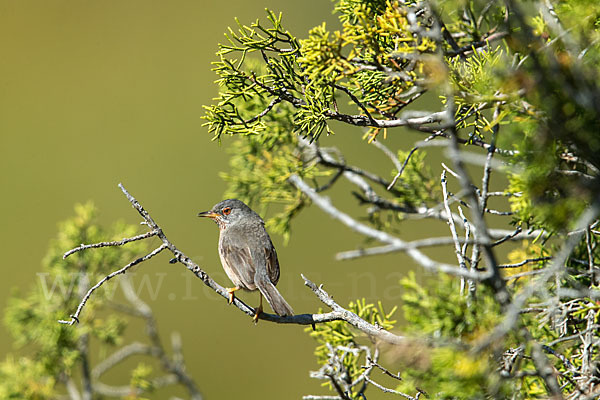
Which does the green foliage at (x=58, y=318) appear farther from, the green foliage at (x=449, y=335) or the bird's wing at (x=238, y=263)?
the green foliage at (x=449, y=335)

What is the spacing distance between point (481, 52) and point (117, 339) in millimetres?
3310

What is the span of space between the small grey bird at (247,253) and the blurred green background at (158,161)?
0.92 metres

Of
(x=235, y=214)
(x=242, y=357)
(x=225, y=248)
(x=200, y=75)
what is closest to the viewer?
(x=225, y=248)

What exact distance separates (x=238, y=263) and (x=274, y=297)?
2.18 feet

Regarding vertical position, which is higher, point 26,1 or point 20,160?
point 26,1

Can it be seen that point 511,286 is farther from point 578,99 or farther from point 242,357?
point 242,357

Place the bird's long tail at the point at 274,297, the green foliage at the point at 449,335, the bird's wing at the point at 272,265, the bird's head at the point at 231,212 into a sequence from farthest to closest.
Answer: the bird's head at the point at 231,212 → the bird's wing at the point at 272,265 → the bird's long tail at the point at 274,297 → the green foliage at the point at 449,335

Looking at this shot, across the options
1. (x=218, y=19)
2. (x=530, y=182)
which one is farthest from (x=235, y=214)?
(x=218, y=19)

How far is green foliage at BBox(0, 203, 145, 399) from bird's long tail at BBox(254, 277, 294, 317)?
995 millimetres

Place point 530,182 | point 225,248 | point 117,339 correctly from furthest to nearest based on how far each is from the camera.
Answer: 1. point 225,248
2. point 117,339
3. point 530,182

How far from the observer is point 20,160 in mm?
12758

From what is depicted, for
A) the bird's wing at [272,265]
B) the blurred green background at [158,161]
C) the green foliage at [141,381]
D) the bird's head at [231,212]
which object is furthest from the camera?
the blurred green background at [158,161]

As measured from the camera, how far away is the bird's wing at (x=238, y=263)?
14.3 feet

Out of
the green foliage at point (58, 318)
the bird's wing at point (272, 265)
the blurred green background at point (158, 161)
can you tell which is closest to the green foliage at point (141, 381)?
the green foliage at point (58, 318)
